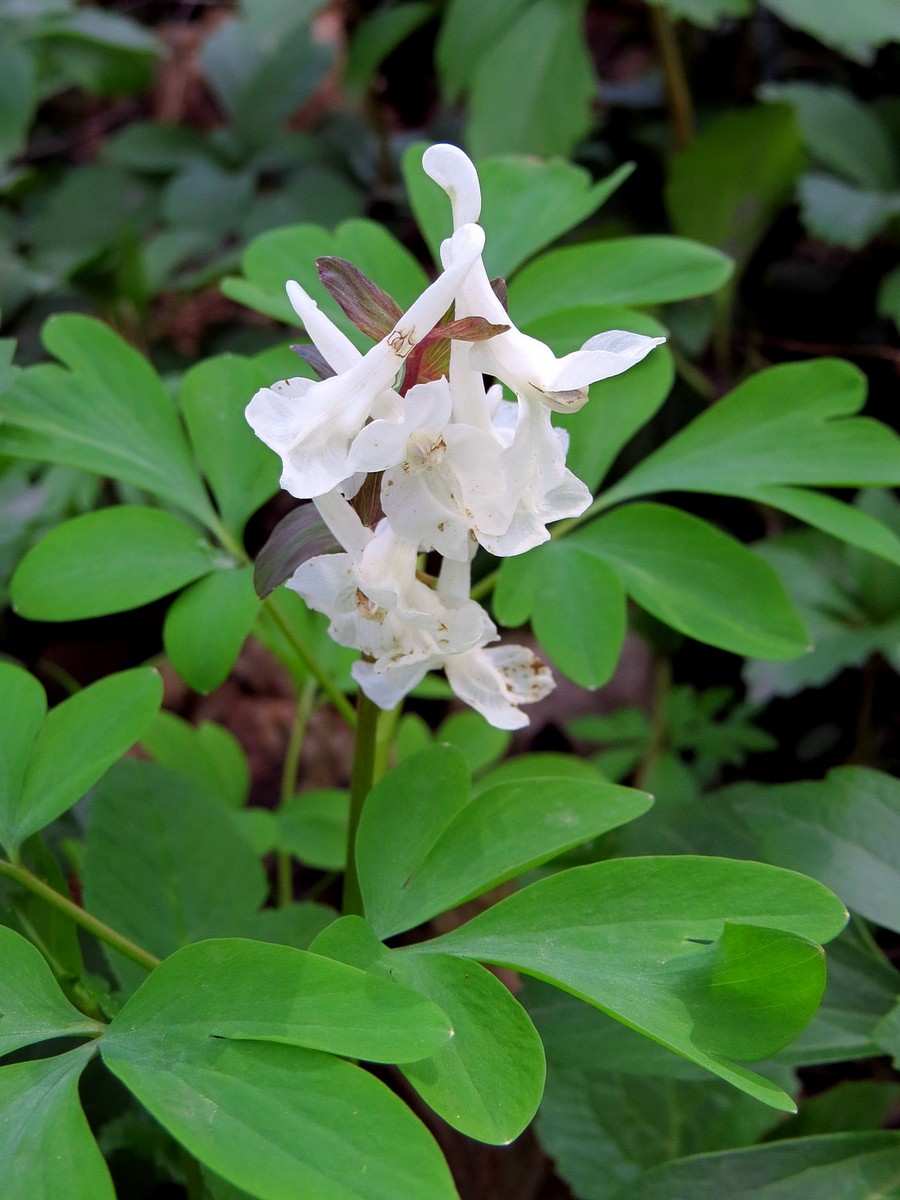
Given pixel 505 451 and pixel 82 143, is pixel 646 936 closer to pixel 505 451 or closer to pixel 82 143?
pixel 505 451

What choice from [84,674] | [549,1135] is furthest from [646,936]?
[84,674]

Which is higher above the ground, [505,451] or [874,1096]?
[505,451]

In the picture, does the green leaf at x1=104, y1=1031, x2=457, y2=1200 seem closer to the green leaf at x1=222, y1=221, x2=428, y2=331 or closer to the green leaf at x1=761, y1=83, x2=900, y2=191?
the green leaf at x1=222, y1=221, x2=428, y2=331

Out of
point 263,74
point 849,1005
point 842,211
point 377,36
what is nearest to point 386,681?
point 849,1005

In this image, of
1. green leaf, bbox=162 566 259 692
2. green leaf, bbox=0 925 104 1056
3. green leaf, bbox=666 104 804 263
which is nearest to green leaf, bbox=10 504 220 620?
green leaf, bbox=162 566 259 692

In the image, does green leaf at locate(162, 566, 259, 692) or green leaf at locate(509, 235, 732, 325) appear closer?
green leaf at locate(162, 566, 259, 692)

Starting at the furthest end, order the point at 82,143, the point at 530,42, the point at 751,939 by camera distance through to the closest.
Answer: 1. the point at 82,143
2. the point at 530,42
3. the point at 751,939
